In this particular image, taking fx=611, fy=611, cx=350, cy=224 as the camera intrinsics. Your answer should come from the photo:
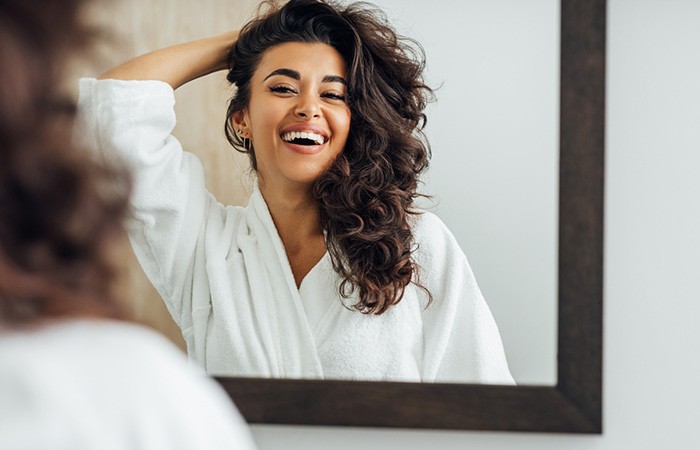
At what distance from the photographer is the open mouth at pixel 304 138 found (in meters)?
0.95

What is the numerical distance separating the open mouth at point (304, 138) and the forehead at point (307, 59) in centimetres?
9

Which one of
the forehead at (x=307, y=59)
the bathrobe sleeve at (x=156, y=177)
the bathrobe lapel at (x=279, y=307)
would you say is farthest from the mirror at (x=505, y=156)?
the bathrobe sleeve at (x=156, y=177)

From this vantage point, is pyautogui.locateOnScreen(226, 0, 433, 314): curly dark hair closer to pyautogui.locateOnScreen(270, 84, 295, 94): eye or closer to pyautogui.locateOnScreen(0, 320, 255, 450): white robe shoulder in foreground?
pyautogui.locateOnScreen(270, 84, 295, 94): eye

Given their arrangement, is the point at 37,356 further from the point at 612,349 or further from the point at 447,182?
the point at 612,349

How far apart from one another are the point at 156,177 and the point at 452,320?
50 centimetres

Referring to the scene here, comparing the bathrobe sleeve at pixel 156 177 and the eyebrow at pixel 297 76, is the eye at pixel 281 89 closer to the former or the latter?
the eyebrow at pixel 297 76

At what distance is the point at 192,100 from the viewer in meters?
0.97

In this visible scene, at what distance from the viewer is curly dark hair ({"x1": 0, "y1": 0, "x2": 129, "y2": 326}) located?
295 millimetres

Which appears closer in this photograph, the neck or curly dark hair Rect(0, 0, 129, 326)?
curly dark hair Rect(0, 0, 129, 326)

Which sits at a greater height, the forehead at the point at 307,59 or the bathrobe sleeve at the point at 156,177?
the forehead at the point at 307,59

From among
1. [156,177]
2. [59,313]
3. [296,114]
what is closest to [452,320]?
[296,114]

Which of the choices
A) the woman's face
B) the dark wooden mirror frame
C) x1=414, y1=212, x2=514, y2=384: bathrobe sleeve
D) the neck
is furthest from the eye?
the dark wooden mirror frame

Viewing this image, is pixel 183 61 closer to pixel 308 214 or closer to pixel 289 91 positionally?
pixel 289 91

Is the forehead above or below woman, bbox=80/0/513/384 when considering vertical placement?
above
